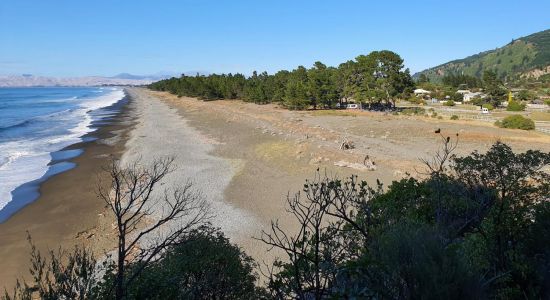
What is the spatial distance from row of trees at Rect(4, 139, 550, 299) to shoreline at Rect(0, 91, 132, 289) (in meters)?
7.69

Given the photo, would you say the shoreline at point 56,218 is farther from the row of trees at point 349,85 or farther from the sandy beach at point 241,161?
the row of trees at point 349,85

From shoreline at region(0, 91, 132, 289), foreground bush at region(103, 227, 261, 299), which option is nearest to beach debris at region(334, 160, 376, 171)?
shoreline at region(0, 91, 132, 289)

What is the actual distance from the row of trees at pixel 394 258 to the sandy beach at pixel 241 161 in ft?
7.70

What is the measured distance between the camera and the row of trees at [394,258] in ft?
23.6

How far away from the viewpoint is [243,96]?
10531 centimetres

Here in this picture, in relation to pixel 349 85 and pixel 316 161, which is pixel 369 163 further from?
pixel 349 85

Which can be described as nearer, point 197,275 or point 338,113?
point 197,275

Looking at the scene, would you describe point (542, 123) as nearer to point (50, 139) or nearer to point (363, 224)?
point (363, 224)

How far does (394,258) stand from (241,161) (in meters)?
28.3

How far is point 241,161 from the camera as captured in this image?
35031 millimetres

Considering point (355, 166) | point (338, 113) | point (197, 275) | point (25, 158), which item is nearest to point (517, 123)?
point (355, 166)

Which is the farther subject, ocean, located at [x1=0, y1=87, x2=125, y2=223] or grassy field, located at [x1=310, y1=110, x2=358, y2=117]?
grassy field, located at [x1=310, y1=110, x2=358, y2=117]

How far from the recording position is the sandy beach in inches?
809

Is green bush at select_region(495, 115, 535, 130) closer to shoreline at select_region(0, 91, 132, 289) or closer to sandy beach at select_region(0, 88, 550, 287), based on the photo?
sandy beach at select_region(0, 88, 550, 287)
